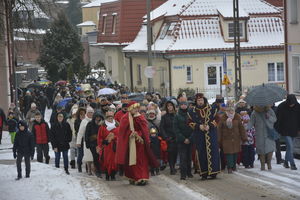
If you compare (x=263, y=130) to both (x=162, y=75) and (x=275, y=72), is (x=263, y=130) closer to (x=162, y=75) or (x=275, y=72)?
(x=275, y=72)

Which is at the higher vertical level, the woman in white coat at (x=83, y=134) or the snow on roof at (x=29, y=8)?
the snow on roof at (x=29, y=8)

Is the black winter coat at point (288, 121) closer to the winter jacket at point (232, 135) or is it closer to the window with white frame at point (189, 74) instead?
the winter jacket at point (232, 135)

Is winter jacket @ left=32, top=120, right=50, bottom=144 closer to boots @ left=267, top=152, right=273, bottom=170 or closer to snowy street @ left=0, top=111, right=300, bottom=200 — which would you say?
snowy street @ left=0, top=111, right=300, bottom=200

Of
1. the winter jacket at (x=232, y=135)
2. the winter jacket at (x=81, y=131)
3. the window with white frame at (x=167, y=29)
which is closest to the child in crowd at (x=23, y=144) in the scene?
the winter jacket at (x=81, y=131)

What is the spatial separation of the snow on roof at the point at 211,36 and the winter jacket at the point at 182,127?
32676mm

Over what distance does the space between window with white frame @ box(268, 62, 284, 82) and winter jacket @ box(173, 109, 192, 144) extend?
3503 cm

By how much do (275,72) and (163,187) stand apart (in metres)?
37.2

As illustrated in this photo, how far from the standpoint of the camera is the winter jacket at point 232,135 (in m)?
19.0

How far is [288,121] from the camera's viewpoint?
18.8m

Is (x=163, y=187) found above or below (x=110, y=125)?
below

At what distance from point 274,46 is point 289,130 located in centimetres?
3395

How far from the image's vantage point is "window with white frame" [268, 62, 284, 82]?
5306cm

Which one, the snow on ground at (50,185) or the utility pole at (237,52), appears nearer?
the snow on ground at (50,185)

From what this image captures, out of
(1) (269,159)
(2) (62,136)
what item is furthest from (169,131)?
(2) (62,136)
